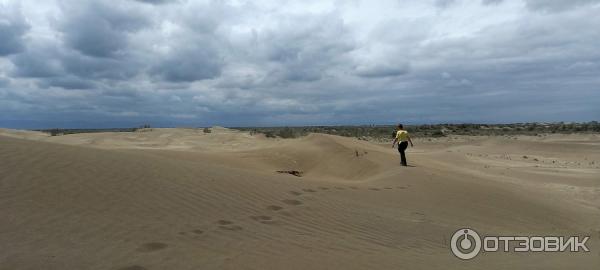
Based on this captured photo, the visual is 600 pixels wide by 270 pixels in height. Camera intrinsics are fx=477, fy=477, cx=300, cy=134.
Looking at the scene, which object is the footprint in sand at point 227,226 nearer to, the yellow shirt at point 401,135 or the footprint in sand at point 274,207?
the footprint in sand at point 274,207

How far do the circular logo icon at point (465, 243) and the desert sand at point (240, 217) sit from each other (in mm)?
175

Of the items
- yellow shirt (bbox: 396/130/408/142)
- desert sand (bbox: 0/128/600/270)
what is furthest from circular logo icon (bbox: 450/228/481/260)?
yellow shirt (bbox: 396/130/408/142)

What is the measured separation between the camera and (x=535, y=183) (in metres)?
16.8

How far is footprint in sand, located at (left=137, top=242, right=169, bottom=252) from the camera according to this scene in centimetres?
556

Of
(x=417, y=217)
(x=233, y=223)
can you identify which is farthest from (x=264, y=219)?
(x=417, y=217)

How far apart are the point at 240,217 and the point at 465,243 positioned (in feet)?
12.2

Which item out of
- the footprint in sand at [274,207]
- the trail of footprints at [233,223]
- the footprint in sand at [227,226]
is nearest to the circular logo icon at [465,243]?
the trail of footprints at [233,223]

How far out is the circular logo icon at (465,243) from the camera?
7.09 meters

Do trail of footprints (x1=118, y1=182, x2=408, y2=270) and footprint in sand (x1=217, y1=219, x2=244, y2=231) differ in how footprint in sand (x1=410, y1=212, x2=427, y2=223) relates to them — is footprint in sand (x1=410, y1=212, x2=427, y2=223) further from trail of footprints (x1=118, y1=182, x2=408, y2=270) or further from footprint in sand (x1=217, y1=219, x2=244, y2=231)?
footprint in sand (x1=217, y1=219, x2=244, y2=231)

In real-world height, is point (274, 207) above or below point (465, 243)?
above

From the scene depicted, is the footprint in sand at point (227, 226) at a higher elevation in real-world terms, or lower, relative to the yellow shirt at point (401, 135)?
lower

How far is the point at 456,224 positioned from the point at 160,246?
6.03 metres

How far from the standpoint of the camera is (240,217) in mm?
7512

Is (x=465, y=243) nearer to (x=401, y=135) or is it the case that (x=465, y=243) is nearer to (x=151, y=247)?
(x=151, y=247)
